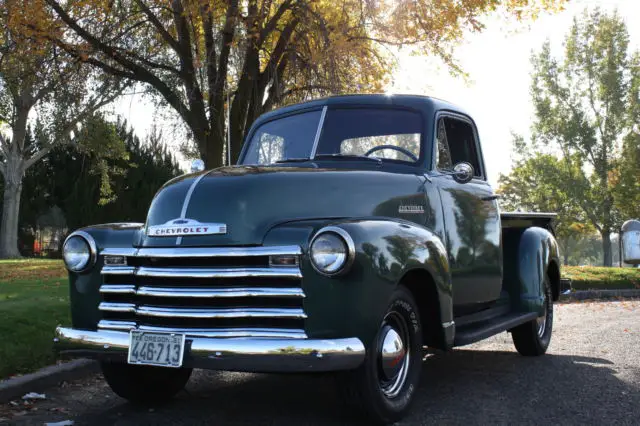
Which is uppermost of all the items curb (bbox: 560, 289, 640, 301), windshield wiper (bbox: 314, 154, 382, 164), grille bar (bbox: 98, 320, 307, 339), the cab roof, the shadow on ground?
the cab roof

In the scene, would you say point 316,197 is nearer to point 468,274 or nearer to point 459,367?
point 468,274

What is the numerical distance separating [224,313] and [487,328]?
2.39m

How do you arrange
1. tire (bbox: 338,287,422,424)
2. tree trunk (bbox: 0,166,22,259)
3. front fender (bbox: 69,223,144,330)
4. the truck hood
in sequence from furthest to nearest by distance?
tree trunk (bbox: 0,166,22,259) → front fender (bbox: 69,223,144,330) → the truck hood → tire (bbox: 338,287,422,424)

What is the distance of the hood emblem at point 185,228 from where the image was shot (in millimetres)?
4035

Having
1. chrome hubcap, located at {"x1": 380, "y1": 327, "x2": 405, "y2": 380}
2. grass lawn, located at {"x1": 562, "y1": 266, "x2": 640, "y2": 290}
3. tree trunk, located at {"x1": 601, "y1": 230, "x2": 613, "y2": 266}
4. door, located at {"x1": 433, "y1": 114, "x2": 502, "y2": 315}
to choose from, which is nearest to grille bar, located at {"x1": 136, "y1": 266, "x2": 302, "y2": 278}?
chrome hubcap, located at {"x1": 380, "y1": 327, "x2": 405, "y2": 380}

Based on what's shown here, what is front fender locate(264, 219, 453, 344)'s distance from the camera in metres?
3.76

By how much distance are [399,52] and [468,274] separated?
432 inches

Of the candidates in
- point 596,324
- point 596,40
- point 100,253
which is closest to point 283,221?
point 100,253

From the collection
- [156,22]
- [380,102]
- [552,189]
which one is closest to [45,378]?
[380,102]

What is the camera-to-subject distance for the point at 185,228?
411 cm

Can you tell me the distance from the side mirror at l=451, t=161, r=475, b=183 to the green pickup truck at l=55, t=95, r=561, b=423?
0.5 inches

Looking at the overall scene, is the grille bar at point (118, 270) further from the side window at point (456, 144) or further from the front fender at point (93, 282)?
the side window at point (456, 144)

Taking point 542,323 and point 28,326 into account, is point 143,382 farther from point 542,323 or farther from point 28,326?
point 542,323

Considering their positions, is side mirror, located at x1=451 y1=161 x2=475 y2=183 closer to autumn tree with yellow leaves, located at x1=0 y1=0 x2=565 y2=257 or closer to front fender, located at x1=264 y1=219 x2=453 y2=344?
front fender, located at x1=264 y1=219 x2=453 y2=344
